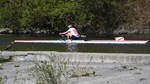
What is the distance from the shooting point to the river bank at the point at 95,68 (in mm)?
8641

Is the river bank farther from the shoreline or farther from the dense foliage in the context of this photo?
the dense foliage

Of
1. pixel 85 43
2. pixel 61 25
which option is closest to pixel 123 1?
pixel 61 25

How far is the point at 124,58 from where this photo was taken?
11.6 meters

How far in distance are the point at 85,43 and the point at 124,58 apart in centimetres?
961

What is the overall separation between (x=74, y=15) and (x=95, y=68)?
20660mm

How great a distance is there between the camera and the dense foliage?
30.0 metres

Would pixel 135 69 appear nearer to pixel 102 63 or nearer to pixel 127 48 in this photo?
pixel 102 63

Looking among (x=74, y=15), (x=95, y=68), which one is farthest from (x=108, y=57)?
(x=74, y=15)

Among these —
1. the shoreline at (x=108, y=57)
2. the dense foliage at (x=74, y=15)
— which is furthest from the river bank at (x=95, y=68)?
the dense foliage at (x=74, y=15)

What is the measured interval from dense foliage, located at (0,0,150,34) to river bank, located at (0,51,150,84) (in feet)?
54.9

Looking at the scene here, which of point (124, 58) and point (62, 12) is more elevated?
point (62, 12)

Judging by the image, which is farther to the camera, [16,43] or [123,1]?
[123,1]

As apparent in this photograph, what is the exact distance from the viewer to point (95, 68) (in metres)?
10.5

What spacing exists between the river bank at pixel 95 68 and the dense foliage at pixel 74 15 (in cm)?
Answer: 1673
